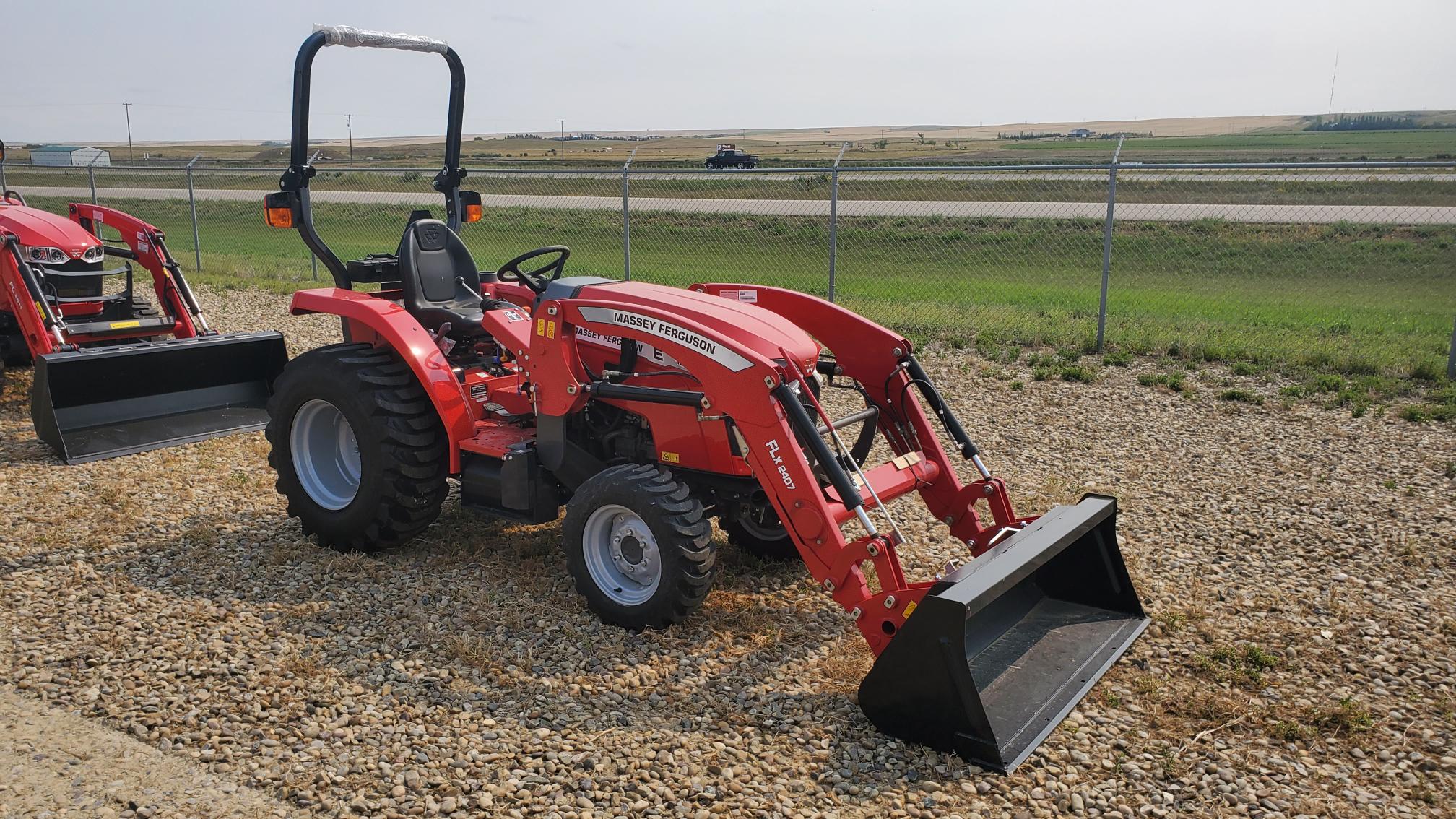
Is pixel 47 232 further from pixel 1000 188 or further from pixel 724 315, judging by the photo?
pixel 1000 188

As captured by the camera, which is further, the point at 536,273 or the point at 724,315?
the point at 536,273

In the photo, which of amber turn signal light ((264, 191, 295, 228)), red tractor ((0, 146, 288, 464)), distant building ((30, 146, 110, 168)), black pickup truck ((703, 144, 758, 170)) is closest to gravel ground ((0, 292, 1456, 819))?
red tractor ((0, 146, 288, 464))

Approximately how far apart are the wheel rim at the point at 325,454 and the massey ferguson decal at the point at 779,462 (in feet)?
8.23

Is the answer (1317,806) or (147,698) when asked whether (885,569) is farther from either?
(147,698)

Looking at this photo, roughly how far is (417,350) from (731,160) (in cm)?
3168

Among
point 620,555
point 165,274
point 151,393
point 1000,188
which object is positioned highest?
point 1000,188

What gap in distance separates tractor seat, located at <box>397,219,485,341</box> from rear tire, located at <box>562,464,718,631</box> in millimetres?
1483

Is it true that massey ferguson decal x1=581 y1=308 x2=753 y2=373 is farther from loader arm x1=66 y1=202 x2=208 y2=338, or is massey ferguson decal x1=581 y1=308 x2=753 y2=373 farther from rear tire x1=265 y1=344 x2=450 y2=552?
loader arm x1=66 y1=202 x2=208 y2=338

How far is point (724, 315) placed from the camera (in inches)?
184

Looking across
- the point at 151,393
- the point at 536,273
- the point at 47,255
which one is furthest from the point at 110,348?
the point at 536,273

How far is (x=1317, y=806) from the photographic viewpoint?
341 cm

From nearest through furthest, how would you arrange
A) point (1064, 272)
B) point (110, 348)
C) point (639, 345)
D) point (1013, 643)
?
point (1013, 643)
point (639, 345)
point (110, 348)
point (1064, 272)

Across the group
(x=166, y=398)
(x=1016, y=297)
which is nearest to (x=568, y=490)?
(x=166, y=398)

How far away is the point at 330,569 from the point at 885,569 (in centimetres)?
291
